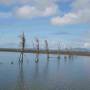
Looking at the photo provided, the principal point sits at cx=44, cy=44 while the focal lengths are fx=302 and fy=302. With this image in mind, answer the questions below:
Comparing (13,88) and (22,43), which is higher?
(22,43)

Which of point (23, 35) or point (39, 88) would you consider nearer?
point (39, 88)

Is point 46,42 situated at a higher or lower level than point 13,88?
higher

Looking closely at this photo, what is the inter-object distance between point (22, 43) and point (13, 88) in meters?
57.8

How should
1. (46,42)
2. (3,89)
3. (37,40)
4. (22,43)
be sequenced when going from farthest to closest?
1. (46,42)
2. (37,40)
3. (22,43)
4. (3,89)

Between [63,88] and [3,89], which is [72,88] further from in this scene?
[3,89]

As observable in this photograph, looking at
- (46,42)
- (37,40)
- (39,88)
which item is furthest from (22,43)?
(39,88)

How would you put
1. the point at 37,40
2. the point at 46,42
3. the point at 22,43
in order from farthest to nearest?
the point at 46,42 < the point at 37,40 < the point at 22,43

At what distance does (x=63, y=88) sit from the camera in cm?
4556

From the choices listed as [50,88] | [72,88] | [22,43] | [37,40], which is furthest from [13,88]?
[37,40]

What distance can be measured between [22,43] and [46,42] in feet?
147

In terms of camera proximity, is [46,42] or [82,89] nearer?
[82,89]

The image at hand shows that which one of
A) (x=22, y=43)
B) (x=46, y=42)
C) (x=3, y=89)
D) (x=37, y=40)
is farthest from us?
(x=46, y=42)

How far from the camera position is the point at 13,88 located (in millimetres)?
45031

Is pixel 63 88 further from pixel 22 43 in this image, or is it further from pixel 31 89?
pixel 22 43
